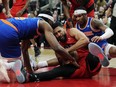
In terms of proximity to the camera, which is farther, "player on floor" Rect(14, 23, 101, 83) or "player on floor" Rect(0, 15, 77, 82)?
"player on floor" Rect(14, 23, 101, 83)

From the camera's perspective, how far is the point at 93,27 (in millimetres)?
4859

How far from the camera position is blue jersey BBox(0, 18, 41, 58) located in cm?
407

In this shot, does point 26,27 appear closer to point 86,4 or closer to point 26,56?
point 26,56

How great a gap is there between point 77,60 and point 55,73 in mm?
321

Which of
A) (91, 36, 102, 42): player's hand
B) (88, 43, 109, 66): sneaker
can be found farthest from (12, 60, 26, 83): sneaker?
(91, 36, 102, 42): player's hand

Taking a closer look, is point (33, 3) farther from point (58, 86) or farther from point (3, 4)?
point (58, 86)

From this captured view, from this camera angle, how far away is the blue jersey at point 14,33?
13.4ft

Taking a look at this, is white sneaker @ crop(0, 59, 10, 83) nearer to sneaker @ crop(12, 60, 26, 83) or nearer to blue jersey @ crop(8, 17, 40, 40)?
sneaker @ crop(12, 60, 26, 83)

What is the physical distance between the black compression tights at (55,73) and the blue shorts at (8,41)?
14.0 inches

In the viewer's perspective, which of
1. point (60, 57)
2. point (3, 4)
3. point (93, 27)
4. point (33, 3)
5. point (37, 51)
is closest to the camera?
point (60, 57)

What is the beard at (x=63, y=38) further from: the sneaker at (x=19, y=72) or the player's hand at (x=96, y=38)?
the sneaker at (x=19, y=72)

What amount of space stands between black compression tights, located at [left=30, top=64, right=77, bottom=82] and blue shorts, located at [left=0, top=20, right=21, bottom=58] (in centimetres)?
36

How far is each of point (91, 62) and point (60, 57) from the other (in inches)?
15.7

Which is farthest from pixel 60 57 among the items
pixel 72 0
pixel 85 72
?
pixel 72 0
